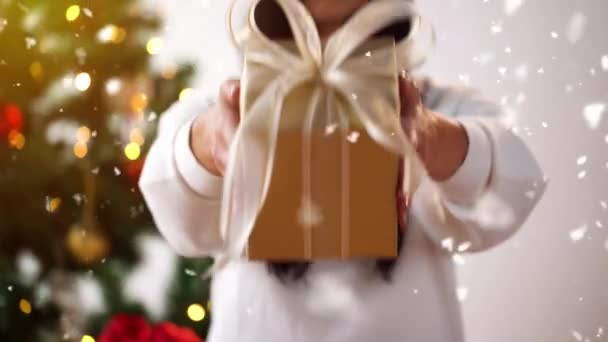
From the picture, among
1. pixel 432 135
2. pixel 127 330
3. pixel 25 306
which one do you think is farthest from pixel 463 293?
pixel 25 306

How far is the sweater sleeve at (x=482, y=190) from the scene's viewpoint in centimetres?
49

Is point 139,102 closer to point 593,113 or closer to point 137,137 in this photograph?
point 137,137

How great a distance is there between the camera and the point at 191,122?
1.71 ft

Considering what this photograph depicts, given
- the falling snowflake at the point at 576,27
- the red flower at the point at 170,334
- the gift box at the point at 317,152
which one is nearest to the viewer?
the gift box at the point at 317,152

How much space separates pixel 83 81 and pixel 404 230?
400 millimetres

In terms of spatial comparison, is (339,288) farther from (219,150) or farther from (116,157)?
(116,157)

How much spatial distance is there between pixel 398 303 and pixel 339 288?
4 centimetres

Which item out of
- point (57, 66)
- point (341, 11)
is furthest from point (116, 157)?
point (341, 11)

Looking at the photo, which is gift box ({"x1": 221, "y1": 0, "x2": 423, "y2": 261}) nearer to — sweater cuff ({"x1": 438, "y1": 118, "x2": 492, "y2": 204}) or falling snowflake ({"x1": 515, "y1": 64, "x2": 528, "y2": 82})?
sweater cuff ({"x1": 438, "y1": 118, "x2": 492, "y2": 204})

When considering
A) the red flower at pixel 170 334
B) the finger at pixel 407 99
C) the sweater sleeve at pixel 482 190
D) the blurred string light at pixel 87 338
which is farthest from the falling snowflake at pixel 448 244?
the blurred string light at pixel 87 338

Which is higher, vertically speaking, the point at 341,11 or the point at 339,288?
the point at 341,11

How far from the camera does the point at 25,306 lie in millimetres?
802

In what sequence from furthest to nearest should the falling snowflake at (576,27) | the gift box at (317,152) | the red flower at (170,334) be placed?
the red flower at (170,334), the falling snowflake at (576,27), the gift box at (317,152)

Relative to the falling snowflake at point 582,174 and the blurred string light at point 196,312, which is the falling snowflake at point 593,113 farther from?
the blurred string light at point 196,312
